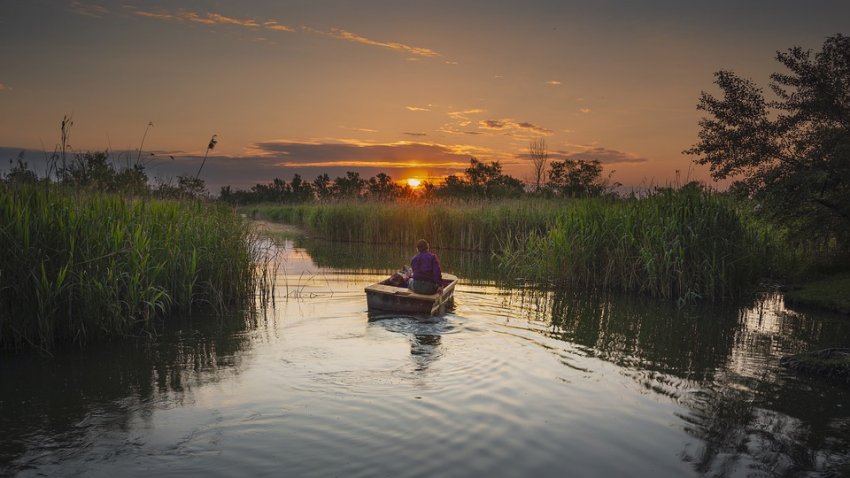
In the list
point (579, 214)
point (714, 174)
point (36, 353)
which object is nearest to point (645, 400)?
point (36, 353)

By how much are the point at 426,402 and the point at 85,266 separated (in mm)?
5542

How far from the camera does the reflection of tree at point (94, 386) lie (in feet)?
18.1

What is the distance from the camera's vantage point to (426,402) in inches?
255

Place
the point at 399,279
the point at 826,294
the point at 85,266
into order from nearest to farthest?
1. the point at 85,266
2. the point at 399,279
3. the point at 826,294

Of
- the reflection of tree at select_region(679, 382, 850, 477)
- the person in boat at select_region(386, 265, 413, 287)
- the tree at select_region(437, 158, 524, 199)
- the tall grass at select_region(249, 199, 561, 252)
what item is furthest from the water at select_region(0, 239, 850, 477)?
the tree at select_region(437, 158, 524, 199)

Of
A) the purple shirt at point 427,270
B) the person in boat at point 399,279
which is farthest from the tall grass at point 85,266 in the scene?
the purple shirt at point 427,270

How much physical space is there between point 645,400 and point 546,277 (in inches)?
394

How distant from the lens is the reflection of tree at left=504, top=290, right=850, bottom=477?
558 cm

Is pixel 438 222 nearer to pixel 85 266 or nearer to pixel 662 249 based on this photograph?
pixel 662 249

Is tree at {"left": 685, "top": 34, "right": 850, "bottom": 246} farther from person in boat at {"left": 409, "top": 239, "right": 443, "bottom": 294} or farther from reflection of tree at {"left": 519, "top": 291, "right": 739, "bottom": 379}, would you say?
person in boat at {"left": 409, "top": 239, "right": 443, "bottom": 294}

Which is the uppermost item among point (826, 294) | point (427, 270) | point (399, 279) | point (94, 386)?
point (427, 270)

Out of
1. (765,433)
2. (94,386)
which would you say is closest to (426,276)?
(94,386)

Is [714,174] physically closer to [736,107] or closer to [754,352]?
[736,107]

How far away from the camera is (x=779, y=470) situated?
5.21 m
